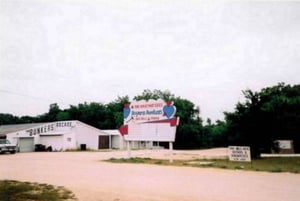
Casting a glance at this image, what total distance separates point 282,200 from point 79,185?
6.39 meters

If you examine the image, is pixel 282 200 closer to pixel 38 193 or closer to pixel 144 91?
pixel 38 193

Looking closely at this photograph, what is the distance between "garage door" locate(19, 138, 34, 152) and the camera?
43.3 m

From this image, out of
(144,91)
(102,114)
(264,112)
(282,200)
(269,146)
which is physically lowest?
(282,200)

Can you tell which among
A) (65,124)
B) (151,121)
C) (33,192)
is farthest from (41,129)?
(33,192)

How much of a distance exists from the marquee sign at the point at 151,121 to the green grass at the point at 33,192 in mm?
13093

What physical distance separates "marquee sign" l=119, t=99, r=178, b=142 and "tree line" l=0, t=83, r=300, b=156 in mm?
6035

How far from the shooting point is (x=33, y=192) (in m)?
10.7

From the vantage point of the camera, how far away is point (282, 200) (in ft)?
29.5

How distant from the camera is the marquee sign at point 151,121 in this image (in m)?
24.2

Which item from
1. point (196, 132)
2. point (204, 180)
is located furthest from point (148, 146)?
point (204, 180)

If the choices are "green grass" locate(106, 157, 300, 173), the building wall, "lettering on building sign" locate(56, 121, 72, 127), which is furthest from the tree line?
"lettering on building sign" locate(56, 121, 72, 127)

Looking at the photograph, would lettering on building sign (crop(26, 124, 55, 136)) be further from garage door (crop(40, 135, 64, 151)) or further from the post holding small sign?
the post holding small sign

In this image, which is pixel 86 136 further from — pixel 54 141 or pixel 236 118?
pixel 236 118

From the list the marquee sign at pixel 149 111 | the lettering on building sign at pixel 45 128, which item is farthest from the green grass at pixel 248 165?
the lettering on building sign at pixel 45 128
